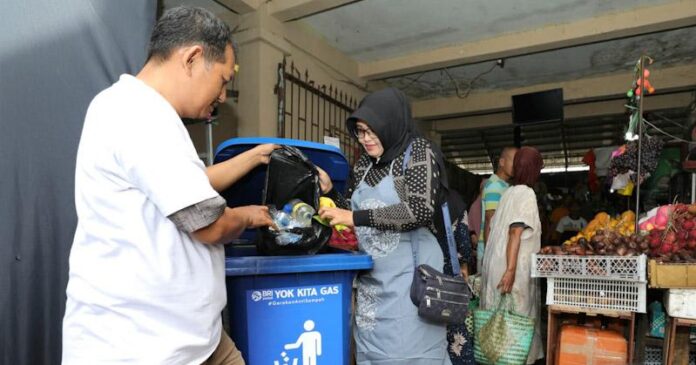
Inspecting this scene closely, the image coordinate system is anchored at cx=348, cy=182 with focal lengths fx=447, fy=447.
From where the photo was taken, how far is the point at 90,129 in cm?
109

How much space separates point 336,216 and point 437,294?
478 millimetres

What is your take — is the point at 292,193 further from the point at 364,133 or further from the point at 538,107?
the point at 538,107

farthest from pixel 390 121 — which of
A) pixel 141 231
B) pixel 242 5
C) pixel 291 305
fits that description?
pixel 242 5

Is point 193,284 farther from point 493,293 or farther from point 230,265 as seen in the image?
point 493,293

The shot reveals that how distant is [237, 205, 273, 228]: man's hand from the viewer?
1.23 meters

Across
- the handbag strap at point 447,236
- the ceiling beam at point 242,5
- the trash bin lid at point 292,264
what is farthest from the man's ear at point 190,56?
the ceiling beam at point 242,5

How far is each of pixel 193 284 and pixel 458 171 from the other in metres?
8.22

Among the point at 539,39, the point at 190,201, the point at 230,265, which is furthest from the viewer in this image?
the point at 539,39

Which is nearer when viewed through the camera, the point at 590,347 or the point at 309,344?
the point at 309,344

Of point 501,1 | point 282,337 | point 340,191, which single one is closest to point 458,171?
point 501,1

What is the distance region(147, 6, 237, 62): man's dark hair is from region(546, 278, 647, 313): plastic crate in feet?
8.52

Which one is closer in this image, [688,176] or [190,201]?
[190,201]

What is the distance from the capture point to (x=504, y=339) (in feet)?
9.70

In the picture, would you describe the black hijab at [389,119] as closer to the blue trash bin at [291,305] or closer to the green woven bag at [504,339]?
the blue trash bin at [291,305]
